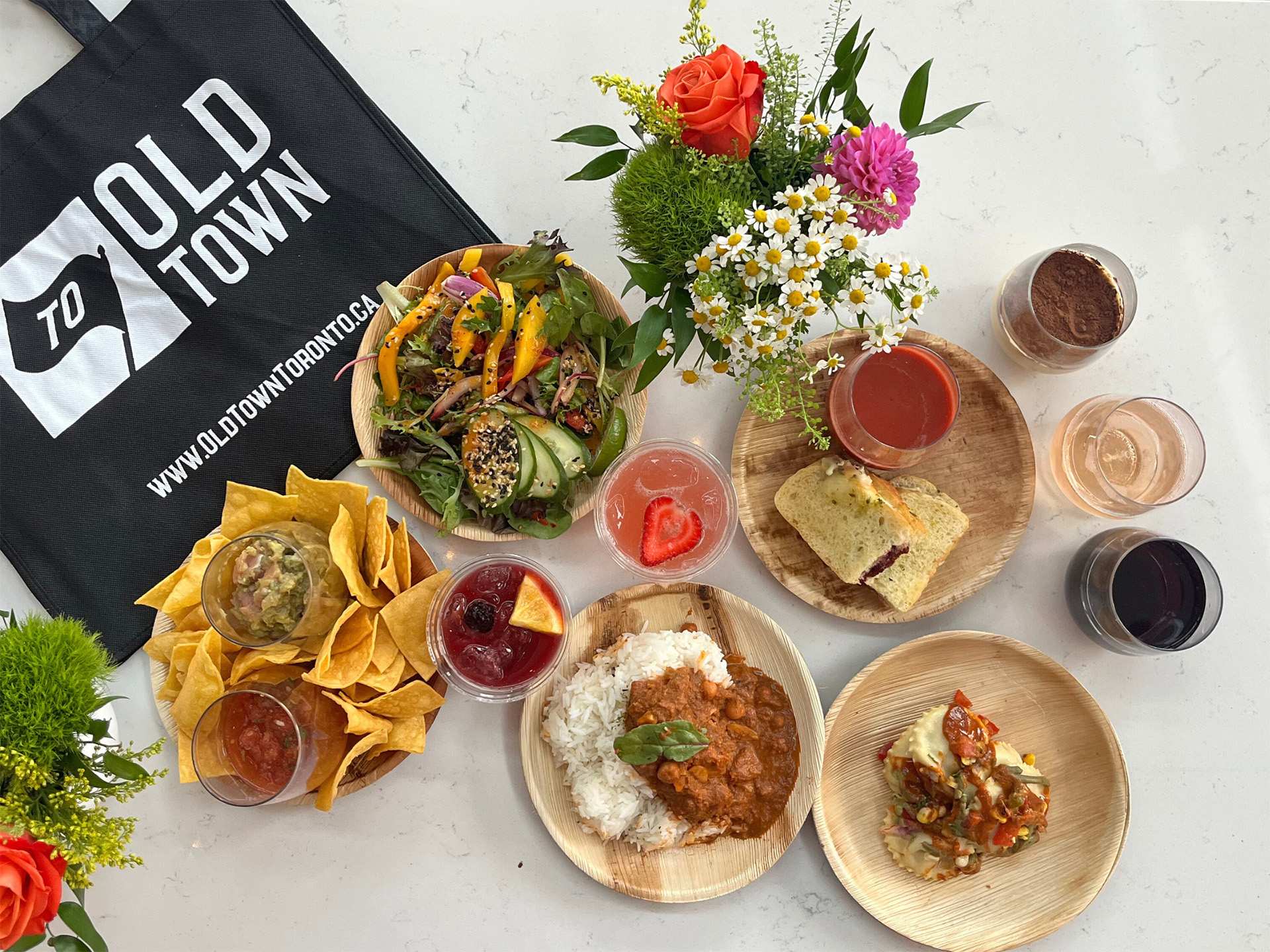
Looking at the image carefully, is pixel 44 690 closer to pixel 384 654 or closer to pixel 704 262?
pixel 384 654

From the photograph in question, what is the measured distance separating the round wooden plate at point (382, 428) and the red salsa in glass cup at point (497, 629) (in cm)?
13

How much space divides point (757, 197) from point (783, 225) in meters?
0.15

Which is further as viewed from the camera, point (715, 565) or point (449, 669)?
point (715, 565)

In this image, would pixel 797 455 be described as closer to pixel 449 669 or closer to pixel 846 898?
pixel 449 669

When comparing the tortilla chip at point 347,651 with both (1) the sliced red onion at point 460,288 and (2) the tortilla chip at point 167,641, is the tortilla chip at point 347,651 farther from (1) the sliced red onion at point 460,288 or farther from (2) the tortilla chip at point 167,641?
(1) the sliced red onion at point 460,288

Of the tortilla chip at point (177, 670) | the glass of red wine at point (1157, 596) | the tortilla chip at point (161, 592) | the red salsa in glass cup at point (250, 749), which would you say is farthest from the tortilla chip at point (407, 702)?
the glass of red wine at point (1157, 596)

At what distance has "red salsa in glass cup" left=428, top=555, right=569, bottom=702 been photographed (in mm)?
1878

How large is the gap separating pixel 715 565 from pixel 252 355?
1.32 m

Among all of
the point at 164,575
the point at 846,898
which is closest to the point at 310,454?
the point at 164,575

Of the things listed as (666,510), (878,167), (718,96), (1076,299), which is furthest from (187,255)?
(1076,299)

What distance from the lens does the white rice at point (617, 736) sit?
1963mm

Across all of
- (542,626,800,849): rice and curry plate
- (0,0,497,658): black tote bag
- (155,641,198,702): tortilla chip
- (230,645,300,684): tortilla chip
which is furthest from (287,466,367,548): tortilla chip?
(542,626,800,849): rice and curry plate

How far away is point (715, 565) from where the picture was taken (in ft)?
7.16

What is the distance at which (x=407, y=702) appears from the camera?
1.94m
